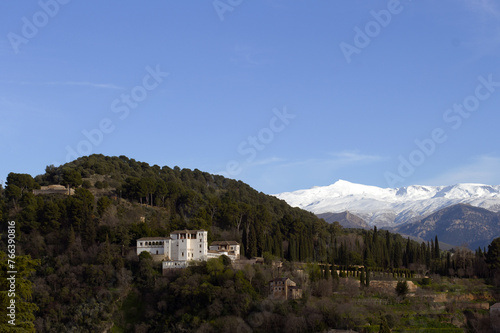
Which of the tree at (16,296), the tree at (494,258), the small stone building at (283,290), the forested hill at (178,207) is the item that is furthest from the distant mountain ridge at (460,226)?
the tree at (16,296)

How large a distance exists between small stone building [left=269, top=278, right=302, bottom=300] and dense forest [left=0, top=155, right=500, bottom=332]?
732 millimetres

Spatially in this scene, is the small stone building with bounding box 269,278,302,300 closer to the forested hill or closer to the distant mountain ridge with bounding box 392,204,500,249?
the forested hill

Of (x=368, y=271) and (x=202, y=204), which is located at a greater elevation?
(x=202, y=204)

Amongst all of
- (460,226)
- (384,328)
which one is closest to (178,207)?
(384,328)

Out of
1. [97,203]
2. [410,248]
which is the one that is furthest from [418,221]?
[97,203]

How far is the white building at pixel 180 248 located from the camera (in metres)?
50.8

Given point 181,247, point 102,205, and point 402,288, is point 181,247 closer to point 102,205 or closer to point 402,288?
point 102,205

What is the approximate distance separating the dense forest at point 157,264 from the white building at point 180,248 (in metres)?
1.23

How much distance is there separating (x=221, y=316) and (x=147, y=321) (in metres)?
6.11

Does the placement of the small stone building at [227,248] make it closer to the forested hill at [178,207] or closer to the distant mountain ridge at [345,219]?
the forested hill at [178,207]

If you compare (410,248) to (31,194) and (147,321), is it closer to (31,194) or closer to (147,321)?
(147,321)

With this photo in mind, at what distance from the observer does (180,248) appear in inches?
2010

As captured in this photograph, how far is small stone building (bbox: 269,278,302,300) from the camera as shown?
46.9 m

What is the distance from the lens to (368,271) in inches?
2090
